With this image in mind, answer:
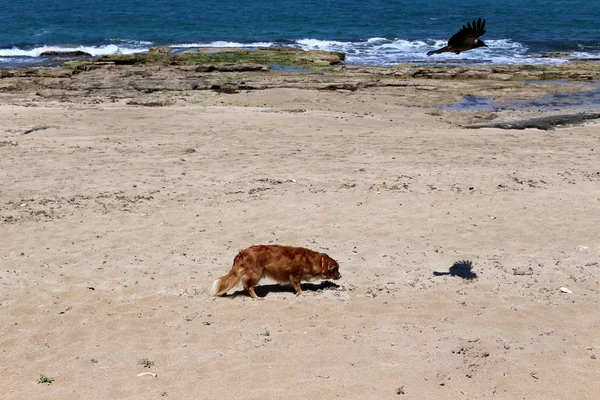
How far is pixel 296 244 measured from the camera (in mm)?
12109

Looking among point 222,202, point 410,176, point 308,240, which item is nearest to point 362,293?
point 308,240

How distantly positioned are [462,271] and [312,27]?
162 feet

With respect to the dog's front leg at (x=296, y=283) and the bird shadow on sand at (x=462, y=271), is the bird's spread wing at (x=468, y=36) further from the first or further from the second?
the dog's front leg at (x=296, y=283)

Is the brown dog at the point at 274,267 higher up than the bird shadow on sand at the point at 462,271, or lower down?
higher up

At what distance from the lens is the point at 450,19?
2511 inches

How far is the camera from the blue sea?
45969mm

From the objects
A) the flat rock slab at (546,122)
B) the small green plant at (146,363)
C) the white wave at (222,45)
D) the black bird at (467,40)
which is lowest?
the white wave at (222,45)

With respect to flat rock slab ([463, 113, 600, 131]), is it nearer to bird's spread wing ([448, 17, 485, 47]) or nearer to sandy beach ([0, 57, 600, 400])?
sandy beach ([0, 57, 600, 400])

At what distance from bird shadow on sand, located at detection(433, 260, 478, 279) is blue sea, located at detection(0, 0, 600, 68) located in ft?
97.9

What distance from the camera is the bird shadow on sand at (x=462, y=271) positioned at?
10899 mm

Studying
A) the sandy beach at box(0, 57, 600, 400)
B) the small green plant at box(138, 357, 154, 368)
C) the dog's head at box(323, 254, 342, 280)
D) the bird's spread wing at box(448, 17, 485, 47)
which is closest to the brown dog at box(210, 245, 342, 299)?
the dog's head at box(323, 254, 342, 280)

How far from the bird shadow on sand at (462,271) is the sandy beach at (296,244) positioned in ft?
0.11

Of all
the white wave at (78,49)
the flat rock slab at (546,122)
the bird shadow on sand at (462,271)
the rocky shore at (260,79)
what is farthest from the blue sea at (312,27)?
the bird shadow on sand at (462,271)

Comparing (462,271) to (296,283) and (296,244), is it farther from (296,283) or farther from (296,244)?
(296,244)
